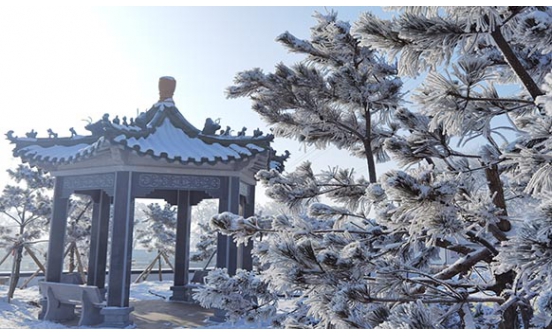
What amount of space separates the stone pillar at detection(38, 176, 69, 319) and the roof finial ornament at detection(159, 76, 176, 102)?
2645 millimetres

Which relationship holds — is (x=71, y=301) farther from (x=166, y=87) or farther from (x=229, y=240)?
(x=166, y=87)

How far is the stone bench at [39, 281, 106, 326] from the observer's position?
7277mm

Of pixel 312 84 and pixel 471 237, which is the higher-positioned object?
pixel 312 84

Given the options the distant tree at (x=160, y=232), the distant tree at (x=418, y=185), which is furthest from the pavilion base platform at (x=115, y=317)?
the distant tree at (x=160, y=232)

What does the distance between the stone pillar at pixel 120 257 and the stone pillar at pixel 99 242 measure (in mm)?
2245

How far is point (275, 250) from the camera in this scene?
2.27m

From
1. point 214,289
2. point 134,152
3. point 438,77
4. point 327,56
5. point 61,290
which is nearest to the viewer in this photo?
point 438,77

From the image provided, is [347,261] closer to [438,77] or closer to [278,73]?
[438,77]

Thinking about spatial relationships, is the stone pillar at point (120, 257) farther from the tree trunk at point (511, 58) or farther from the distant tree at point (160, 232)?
the distant tree at point (160, 232)

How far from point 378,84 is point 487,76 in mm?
1768

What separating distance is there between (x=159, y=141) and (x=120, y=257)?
2.11 meters

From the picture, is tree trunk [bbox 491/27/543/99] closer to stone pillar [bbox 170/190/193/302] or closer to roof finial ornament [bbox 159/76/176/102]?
roof finial ornament [bbox 159/76/176/102]

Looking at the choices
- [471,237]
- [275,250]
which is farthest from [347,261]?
[471,237]

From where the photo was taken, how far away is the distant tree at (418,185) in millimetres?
1838
